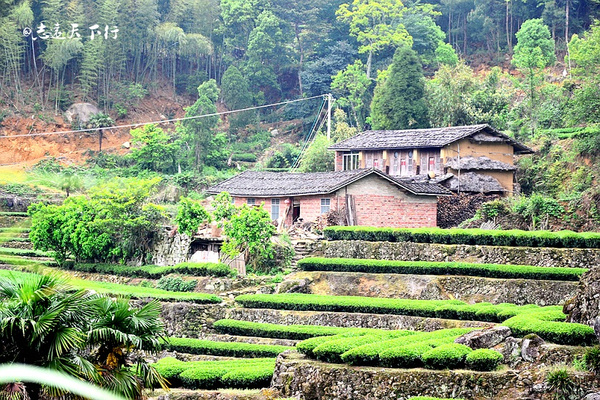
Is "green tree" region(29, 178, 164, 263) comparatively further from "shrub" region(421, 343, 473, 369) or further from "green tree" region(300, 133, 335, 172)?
"shrub" region(421, 343, 473, 369)

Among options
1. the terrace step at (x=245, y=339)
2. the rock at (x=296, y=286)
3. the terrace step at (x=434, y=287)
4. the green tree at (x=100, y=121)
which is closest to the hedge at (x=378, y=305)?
the rock at (x=296, y=286)

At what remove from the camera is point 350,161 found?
5538 centimetres

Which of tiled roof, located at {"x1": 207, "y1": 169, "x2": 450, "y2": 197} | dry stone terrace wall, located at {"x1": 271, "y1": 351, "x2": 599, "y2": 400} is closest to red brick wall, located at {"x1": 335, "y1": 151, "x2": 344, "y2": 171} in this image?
tiled roof, located at {"x1": 207, "y1": 169, "x2": 450, "y2": 197}

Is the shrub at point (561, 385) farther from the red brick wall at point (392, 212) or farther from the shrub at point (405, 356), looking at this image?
the red brick wall at point (392, 212)

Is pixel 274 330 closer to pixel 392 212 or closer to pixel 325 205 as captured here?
pixel 325 205

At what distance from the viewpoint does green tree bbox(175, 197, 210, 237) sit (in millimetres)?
43344

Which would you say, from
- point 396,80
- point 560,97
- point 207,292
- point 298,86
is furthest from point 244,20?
point 207,292

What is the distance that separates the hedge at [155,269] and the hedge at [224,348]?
22.3 ft

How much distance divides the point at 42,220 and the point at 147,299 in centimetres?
968

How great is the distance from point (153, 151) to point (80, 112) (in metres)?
11.0

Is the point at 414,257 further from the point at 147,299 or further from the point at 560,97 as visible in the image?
the point at 560,97

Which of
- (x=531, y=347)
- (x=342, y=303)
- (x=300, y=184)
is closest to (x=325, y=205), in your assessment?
(x=300, y=184)

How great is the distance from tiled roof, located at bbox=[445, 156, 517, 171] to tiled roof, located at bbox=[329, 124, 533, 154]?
3.79 ft

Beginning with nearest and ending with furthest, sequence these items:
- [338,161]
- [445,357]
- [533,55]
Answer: [445,357], [338,161], [533,55]
